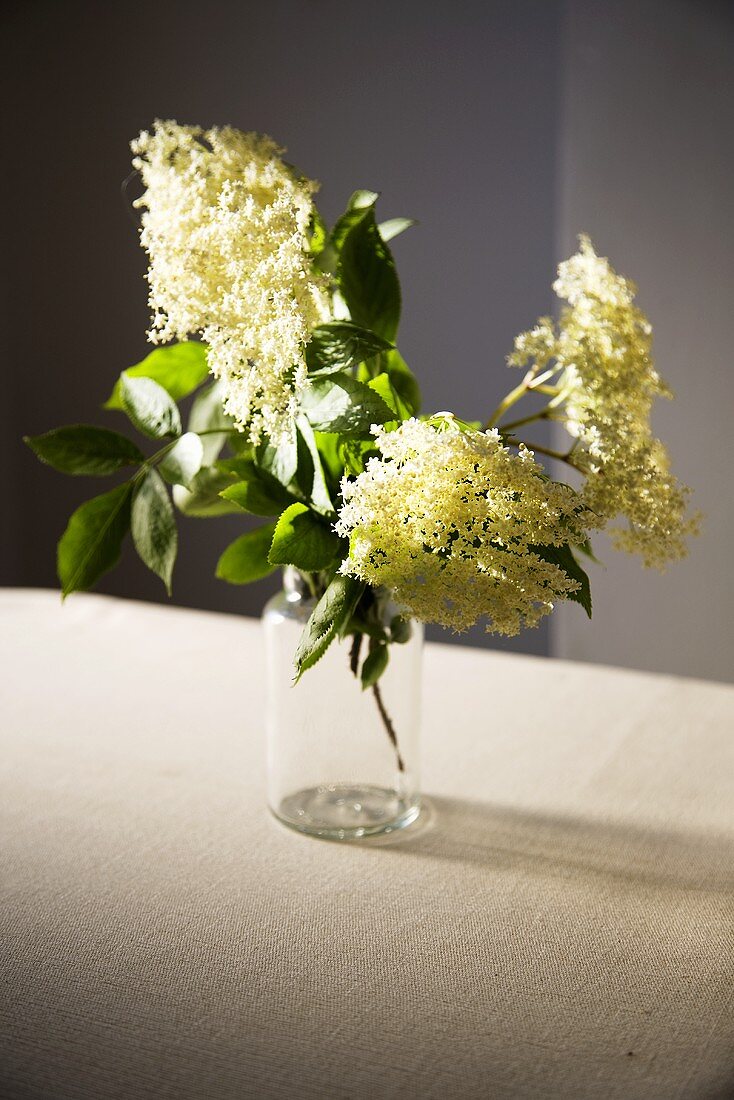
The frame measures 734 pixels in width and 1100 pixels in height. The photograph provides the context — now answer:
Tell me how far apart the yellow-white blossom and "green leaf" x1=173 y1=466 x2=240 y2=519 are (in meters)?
0.27

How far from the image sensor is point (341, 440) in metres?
0.89

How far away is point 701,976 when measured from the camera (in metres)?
0.77

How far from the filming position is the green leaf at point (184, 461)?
90cm

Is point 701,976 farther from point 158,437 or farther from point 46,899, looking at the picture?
point 158,437

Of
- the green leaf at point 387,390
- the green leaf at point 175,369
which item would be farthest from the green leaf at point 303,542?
the green leaf at point 175,369

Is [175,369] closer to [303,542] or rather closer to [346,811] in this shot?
[303,542]

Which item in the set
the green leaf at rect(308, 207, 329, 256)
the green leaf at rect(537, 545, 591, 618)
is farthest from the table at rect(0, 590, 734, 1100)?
the green leaf at rect(308, 207, 329, 256)

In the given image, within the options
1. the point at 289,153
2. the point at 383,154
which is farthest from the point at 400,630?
the point at 289,153

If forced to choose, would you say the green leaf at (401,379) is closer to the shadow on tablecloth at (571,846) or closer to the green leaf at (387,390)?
the green leaf at (387,390)

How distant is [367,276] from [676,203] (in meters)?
1.98

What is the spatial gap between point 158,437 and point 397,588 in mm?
326

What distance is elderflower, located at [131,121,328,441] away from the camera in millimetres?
817

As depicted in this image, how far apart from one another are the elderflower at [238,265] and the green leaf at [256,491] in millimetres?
39

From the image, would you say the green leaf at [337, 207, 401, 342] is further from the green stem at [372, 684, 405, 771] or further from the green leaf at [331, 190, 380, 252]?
the green stem at [372, 684, 405, 771]
